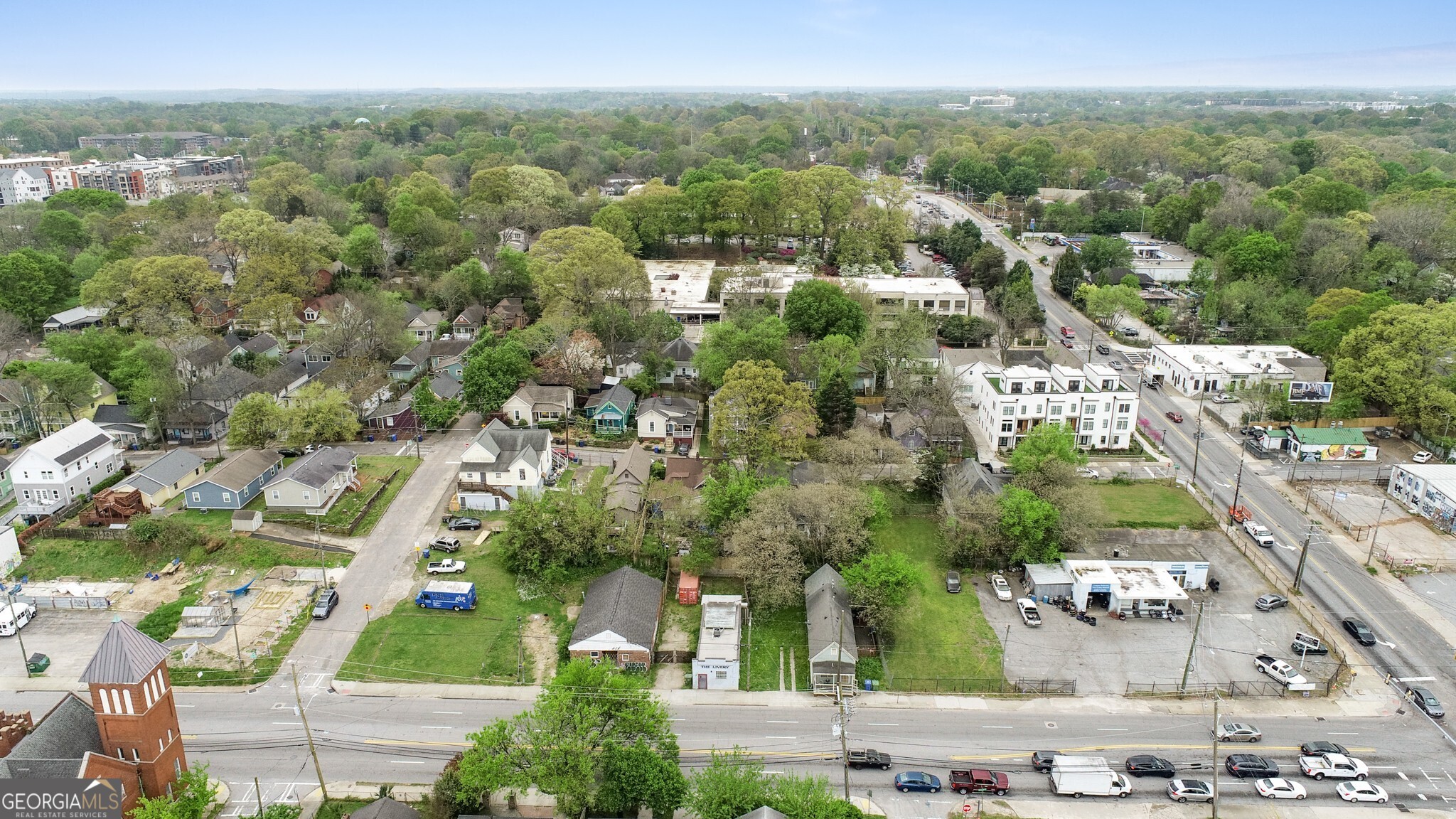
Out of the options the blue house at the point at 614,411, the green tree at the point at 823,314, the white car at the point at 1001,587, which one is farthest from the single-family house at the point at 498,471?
the green tree at the point at 823,314

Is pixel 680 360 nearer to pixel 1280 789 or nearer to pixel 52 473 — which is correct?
pixel 52 473

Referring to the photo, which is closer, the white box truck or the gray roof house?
the white box truck

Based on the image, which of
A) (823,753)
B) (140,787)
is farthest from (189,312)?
(823,753)

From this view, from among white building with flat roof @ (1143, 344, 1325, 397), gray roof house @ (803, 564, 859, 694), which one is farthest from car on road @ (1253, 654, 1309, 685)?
white building with flat roof @ (1143, 344, 1325, 397)

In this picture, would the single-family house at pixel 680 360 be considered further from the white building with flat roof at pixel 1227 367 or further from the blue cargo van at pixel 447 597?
the white building with flat roof at pixel 1227 367

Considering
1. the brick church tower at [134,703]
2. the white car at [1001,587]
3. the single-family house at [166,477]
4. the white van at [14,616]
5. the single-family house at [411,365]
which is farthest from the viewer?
the single-family house at [411,365]

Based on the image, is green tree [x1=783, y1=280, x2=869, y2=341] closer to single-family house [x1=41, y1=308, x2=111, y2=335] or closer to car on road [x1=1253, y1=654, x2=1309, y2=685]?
car on road [x1=1253, y1=654, x2=1309, y2=685]
